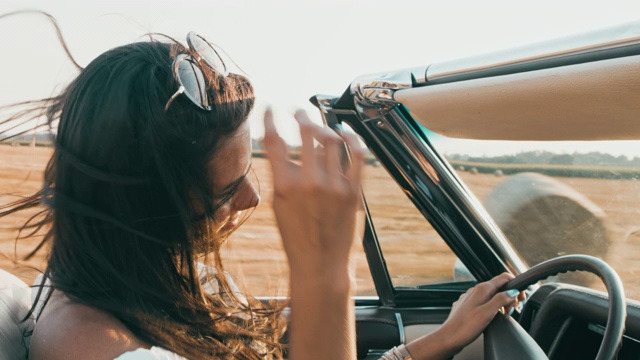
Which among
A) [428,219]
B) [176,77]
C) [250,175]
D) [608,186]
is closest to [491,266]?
[428,219]

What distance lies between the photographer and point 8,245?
131 cm

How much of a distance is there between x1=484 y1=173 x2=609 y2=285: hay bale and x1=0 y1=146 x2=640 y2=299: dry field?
1.7 inches

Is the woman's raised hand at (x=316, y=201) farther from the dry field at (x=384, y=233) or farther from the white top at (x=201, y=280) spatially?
the white top at (x=201, y=280)

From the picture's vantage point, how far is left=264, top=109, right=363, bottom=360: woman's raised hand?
835 millimetres

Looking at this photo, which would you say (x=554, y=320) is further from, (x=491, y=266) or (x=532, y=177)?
(x=532, y=177)

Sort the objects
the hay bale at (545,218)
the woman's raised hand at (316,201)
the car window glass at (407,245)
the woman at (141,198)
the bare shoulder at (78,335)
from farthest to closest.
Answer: the car window glass at (407,245)
the hay bale at (545,218)
the woman at (141,198)
the bare shoulder at (78,335)
the woman's raised hand at (316,201)

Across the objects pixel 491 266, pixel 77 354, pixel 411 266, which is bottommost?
pixel 411 266

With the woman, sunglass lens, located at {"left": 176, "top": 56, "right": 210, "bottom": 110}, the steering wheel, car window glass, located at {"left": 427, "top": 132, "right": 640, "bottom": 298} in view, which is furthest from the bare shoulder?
car window glass, located at {"left": 427, "top": 132, "right": 640, "bottom": 298}

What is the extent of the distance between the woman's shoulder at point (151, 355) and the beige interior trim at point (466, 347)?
0.99 meters

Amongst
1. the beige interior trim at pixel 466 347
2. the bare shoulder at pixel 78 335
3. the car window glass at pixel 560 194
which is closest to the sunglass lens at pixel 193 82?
the bare shoulder at pixel 78 335

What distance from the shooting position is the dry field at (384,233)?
1.32 meters

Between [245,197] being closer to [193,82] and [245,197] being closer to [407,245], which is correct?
[193,82]

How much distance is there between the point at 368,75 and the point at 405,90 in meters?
0.17

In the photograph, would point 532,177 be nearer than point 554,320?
No
